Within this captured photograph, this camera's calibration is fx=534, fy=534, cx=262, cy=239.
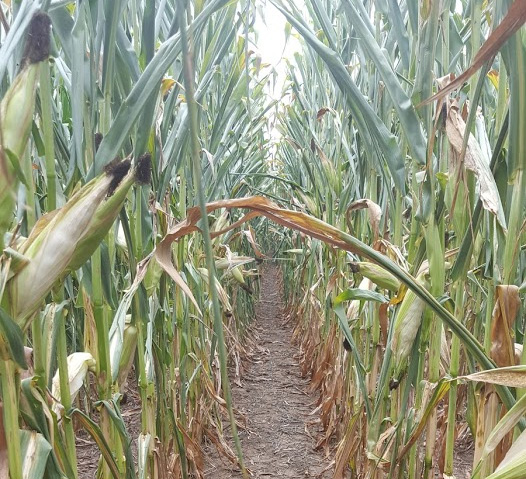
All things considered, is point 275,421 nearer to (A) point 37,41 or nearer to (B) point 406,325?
(B) point 406,325

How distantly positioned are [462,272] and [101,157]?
1.61 ft

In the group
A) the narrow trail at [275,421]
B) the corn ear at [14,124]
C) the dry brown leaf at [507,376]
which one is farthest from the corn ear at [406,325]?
the narrow trail at [275,421]

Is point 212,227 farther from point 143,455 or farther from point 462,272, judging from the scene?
point 462,272

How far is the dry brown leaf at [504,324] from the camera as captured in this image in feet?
2.04

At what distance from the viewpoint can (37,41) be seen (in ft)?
1.58

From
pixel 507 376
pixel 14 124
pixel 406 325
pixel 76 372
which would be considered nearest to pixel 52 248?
pixel 14 124

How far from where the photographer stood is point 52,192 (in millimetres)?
584

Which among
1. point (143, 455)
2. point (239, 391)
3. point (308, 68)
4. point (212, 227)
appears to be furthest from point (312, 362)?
point (143, 455)

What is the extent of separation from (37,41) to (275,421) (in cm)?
220

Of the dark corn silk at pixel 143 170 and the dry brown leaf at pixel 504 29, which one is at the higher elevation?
the dry brown leaf at pixel 504 29

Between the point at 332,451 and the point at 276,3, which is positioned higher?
the point at 276,3

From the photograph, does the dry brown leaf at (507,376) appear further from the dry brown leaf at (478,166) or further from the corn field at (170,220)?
the dry brown leaf at (478,166)

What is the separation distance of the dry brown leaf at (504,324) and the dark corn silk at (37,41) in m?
0.55

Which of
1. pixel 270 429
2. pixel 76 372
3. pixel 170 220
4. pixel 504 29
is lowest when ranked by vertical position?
pixel 270 429
